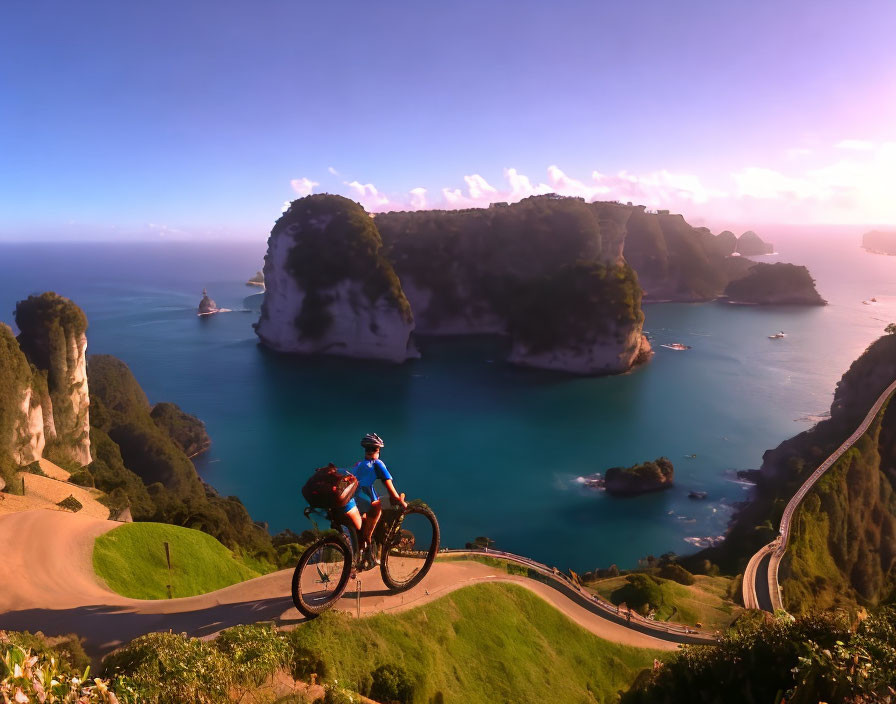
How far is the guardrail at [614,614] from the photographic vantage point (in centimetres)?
1502

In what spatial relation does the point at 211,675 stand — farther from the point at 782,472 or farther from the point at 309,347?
the point at 309,347

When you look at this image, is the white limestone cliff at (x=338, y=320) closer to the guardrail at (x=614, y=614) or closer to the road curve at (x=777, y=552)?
the road curve at (x=777, y=552)

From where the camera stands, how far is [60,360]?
38.9 meters

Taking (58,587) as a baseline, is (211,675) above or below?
above

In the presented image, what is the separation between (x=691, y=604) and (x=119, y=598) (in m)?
19.3

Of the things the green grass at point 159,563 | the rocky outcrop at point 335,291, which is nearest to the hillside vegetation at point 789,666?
the green grass at point 159,563

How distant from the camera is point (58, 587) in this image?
12.0m

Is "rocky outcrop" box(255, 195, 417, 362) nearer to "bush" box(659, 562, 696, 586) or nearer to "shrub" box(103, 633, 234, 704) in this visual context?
"bush" box(659, 562, 696, 586)

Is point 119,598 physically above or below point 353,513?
below

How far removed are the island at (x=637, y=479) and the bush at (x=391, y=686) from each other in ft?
131

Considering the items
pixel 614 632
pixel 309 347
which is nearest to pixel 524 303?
pixel 309 347

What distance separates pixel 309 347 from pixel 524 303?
37.8m

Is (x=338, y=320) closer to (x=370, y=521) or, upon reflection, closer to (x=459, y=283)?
(x=459, y=283)

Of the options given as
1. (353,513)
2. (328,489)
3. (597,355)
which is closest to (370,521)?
(353,513)
